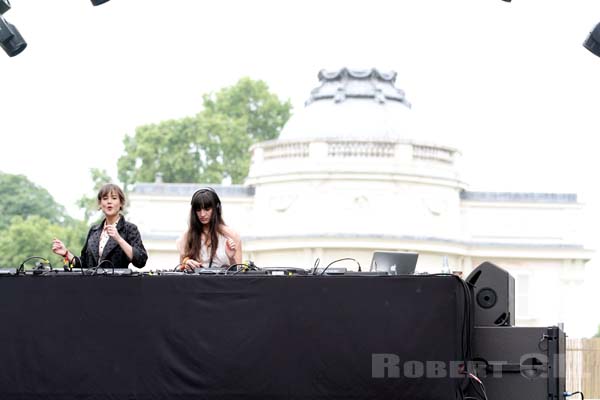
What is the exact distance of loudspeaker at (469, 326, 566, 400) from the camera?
984cm

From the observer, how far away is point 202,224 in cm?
1085

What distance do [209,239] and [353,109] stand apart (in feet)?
134

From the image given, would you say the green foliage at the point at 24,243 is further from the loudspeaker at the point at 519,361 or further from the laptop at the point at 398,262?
the loudspeaker at the point at 519,361

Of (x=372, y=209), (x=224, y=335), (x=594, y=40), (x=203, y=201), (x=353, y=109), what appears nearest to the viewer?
(x=224, y=335)

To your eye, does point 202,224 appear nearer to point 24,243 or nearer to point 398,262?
point 398,262

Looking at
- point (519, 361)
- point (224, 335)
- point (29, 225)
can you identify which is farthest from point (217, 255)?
point (29, 225)

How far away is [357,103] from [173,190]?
621cm

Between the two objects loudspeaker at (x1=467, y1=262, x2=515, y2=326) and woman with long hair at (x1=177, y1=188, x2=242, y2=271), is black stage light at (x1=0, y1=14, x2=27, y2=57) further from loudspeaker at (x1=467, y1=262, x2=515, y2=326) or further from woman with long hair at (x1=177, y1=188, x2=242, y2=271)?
loudspeaker at (x1=467, y1=262, x2=515, y2=326)

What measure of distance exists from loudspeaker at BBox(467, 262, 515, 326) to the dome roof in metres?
40.4

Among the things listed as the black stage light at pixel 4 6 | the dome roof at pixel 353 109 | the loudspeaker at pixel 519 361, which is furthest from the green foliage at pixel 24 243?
the loudspeaker at pixel 519 361

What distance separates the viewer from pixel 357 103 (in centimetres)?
5206

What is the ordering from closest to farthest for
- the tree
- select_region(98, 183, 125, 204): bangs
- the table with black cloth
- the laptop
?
the table with black cloth, the laptop, select_region(98, 183, 125, 204): bangs, the tree

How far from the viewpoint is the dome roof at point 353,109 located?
5106 cm

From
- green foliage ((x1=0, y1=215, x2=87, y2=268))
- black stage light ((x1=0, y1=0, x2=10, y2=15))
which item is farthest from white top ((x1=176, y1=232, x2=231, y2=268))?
green foliage ((x1=0, y1=215, x2=87, y2=268))
